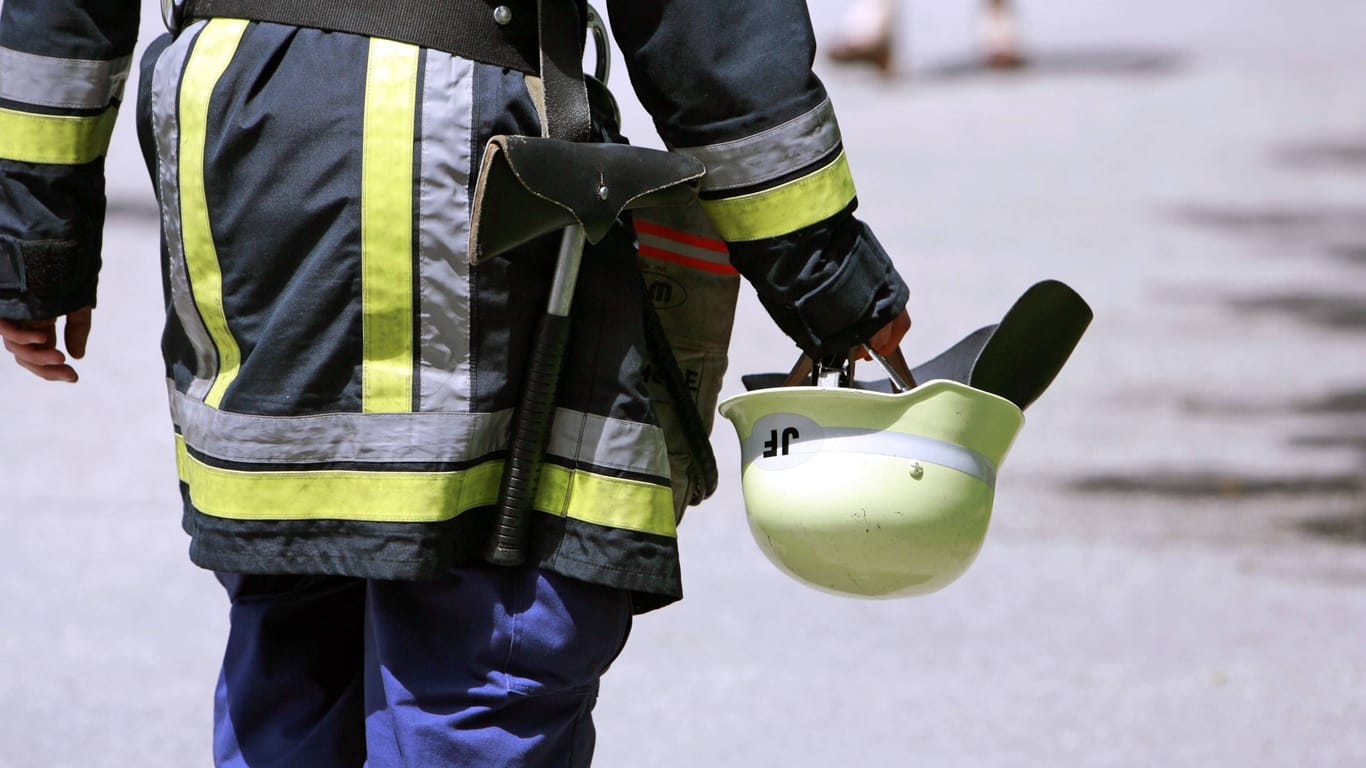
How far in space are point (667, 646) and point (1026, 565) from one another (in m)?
1.04

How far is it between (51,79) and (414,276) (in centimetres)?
56

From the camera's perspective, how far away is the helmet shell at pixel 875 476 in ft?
6.64

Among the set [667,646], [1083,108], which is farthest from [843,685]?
[1083,108]

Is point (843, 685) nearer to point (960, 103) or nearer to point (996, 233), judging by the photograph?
point (996, 233)

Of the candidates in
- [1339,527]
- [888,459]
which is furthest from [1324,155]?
[888,459]

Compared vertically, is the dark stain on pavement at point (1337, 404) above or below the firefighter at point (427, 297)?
below

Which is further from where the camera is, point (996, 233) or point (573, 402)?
point (996, 233)

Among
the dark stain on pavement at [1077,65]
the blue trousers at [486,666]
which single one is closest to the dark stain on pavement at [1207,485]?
the blue trousers at [486,666]

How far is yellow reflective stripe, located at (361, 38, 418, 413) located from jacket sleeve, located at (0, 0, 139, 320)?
0.43 meters

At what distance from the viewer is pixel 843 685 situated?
12.1 ft

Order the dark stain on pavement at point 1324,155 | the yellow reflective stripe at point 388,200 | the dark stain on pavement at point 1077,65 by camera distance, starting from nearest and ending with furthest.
A: the yellow reflective stripe at point 388,200 < the dark stain on pavement at point 1324,155 < the dark stain on pavement at point 1077,65

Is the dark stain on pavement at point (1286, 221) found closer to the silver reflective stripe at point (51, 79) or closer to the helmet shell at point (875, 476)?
the helmet shell at point (875, 476)

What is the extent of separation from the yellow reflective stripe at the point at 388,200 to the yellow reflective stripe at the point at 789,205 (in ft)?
1.15

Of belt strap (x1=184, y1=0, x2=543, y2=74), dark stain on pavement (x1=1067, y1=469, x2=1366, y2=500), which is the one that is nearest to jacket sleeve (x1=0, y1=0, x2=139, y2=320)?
belt strap (x1=184, y1=0, x2=543, y2=74)
